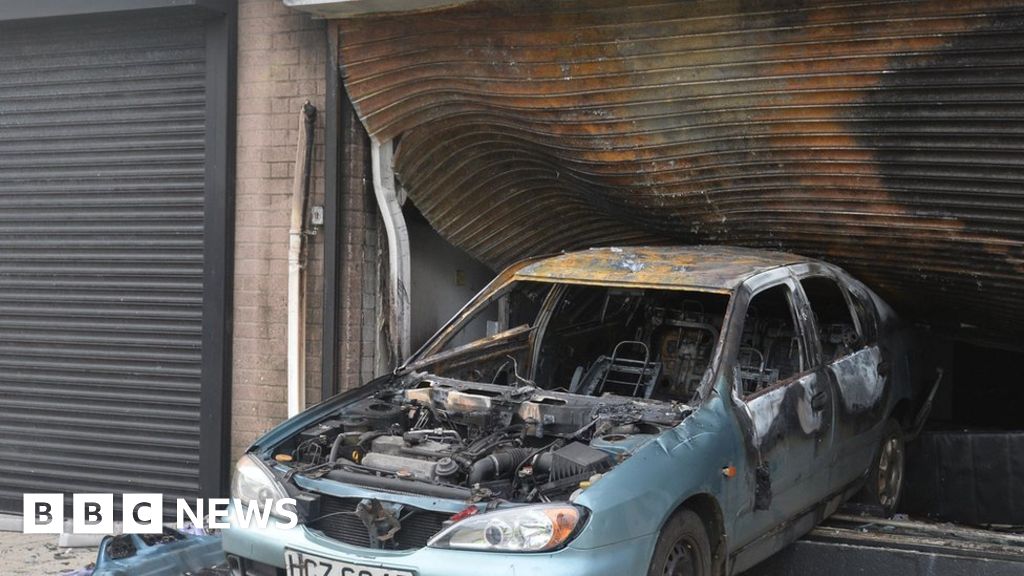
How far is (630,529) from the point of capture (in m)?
3.88

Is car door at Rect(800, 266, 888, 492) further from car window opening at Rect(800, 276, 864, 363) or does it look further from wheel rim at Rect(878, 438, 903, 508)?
wheel rim at Rect(878, 438, 903, 508)

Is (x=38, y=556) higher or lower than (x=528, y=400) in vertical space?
lower

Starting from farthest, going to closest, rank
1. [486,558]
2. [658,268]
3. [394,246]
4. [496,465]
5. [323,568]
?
1. [394,246]
2. [658,268]
3. [496,465]
4. [323,568]
5. [486,558]

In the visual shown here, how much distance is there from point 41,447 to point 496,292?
4.22m

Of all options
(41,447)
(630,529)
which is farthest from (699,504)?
(41,447)

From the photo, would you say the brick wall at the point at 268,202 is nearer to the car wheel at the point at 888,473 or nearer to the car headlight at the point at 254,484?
the car headlight at the point at 254,484

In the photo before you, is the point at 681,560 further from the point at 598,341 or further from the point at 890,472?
the point at 890,472

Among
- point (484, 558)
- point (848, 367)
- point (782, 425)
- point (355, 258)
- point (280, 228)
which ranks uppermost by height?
point (280, 228)

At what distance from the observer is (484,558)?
3.80 m

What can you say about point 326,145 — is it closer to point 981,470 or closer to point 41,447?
point 41,447

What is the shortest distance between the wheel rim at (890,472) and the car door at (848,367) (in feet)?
1.13

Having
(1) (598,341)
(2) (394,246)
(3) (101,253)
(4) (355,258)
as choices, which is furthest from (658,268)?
(3) (101,253)

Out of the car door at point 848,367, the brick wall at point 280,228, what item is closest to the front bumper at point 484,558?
the car door at point 848,367

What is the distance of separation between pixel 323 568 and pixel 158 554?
1.87 metres
